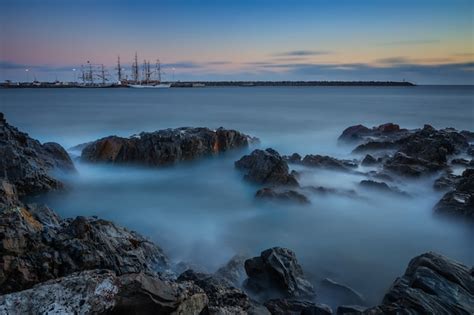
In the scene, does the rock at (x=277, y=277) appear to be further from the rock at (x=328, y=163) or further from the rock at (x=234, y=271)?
the rock at (x=328, y=163)

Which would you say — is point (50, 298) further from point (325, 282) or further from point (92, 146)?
point (92, 146)

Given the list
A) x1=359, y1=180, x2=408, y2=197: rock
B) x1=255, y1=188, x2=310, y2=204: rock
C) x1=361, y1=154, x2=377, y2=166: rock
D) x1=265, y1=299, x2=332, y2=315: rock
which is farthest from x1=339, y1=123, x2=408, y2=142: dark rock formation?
x1=265, y1=299, x2=332, y2=315: rock

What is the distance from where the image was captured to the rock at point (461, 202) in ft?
31.4

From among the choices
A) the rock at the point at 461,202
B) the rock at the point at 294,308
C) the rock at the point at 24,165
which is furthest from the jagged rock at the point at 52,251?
the rock at the point at 461,202

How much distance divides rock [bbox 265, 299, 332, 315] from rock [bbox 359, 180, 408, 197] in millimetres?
7108

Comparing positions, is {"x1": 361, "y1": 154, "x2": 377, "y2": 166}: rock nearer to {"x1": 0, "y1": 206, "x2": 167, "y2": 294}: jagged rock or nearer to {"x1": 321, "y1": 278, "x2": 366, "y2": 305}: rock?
{"x1": 321, "y1": 278, "x2": 366, "y2": 305}: rock

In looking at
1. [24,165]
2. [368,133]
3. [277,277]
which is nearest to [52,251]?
[277,277]

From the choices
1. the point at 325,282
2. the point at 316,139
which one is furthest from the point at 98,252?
the point at 316,139

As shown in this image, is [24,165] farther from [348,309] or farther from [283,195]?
[348,309]

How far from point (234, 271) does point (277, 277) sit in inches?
41.2

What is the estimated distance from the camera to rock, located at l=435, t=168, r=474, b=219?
9578 millimetres

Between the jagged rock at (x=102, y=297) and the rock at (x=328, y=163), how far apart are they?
11200 mm

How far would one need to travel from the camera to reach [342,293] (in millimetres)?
6781

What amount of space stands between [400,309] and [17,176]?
9.70 meters
